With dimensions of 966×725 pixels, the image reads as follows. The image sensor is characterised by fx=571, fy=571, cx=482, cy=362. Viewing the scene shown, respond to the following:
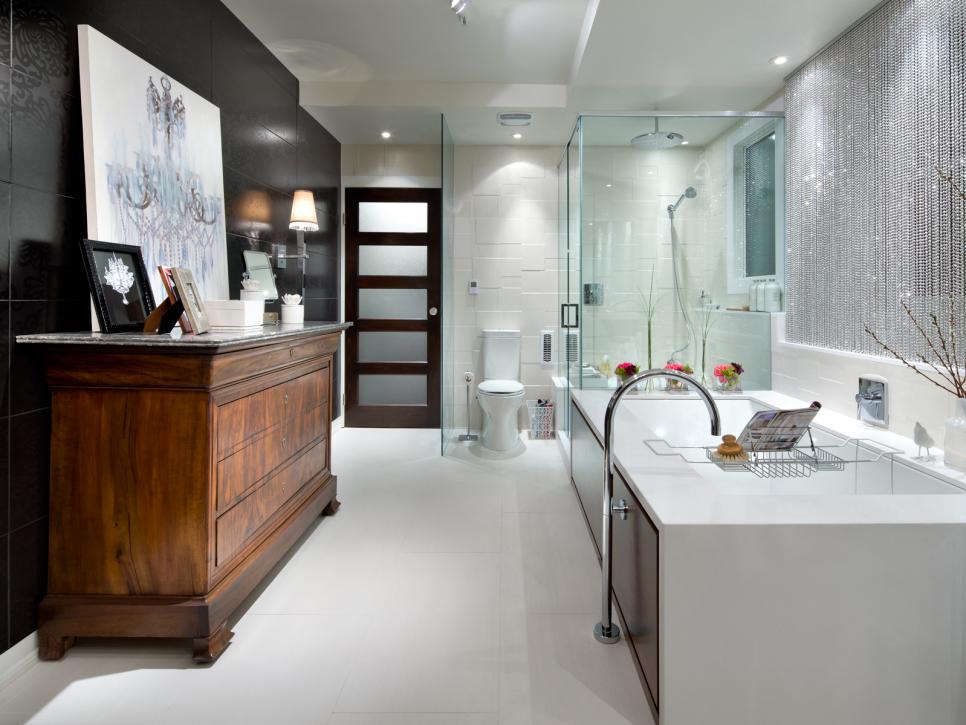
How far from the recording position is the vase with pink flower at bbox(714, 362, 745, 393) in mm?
3375

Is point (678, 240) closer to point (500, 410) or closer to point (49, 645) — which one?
point (500, 410)

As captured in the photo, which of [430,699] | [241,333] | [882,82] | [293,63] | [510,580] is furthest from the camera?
[293,63]

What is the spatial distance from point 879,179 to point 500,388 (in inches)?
103

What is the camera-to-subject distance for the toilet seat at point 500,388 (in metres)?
4.22

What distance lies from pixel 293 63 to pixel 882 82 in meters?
3.26

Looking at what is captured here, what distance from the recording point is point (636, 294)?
3.48 metres

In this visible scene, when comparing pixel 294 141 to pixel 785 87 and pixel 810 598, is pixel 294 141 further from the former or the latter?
pixel 810 598

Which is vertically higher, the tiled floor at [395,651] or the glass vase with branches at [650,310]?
the glass vase with branches at [650,310]

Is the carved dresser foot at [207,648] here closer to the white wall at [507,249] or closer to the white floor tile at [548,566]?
the white floor tile at [548,566]

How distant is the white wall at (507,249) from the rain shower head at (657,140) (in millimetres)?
1453

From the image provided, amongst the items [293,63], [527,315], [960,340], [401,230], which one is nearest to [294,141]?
[293,63]

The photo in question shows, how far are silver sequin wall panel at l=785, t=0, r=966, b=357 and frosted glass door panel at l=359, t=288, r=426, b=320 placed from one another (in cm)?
298

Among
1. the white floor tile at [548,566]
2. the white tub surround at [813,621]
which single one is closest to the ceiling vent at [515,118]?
the white floor tile at [548,566]

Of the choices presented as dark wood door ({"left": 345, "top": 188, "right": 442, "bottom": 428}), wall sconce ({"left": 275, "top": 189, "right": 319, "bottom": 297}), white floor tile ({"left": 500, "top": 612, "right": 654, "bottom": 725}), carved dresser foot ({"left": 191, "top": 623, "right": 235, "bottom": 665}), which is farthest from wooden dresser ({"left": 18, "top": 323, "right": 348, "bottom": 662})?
dark wood door ({"left": 345, "top": 188, "right": 442, "bottom": 428})
